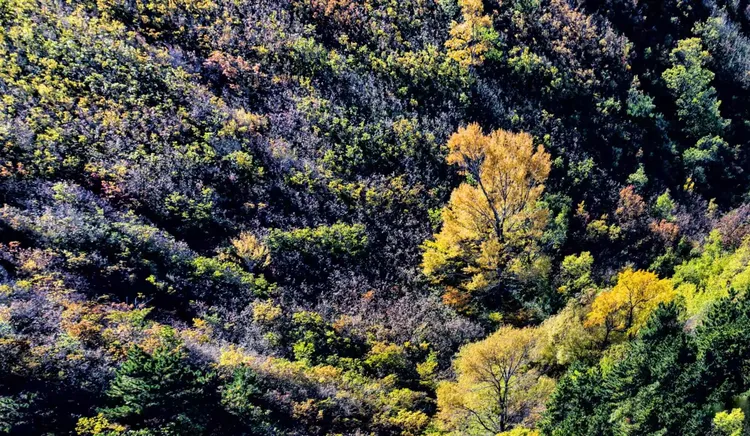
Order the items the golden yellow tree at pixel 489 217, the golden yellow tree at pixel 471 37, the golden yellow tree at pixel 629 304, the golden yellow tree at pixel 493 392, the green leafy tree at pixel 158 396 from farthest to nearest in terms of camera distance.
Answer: the golden yellow tree at pixel 471 37, the golden yellow tree at pixel 489 217, the golden yellow tree at pixel 629 304, the golden yellow tree at pixel 493 392, the green leafy tree at pixel 158 396

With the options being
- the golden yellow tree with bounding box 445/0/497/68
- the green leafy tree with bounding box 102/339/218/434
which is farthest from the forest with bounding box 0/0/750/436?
the golden yellow tree with bounding box 445/0/497/68

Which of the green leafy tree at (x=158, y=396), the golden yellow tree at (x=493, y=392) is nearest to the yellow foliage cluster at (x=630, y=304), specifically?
the golden yellow tree at (x=493, y=392)

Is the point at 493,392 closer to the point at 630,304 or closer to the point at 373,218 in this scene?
the point at 630,304

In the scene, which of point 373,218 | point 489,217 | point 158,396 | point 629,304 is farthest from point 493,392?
point 158,396

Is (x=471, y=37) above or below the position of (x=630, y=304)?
above

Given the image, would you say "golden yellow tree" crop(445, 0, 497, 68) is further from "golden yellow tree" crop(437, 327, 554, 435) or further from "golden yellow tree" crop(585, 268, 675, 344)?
"golden yellow tree" crop(437, 327, 554, 435)

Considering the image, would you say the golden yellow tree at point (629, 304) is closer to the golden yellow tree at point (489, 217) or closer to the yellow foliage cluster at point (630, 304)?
the yellow foliage cluster at point (630, 304)

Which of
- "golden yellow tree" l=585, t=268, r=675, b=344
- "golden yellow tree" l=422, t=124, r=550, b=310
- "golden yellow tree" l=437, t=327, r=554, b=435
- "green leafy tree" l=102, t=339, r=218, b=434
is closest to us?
"green leafy tree" l=102, t=339, r=218, b=434
